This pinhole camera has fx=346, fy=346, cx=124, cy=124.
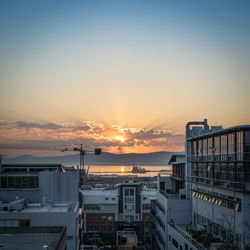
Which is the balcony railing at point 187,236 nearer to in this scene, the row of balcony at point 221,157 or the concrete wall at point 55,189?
the row of balcony at point 221,157

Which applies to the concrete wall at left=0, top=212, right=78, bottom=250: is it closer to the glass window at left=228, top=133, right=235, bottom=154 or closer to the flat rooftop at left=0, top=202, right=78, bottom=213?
the flat rooftop at left=0, top=202, right=78, bottom=213

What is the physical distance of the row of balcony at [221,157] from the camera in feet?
83.2

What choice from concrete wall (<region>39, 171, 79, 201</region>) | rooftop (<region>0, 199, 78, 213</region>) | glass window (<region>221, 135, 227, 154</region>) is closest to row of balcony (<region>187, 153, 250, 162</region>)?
glass window (<region>221, 135, 227, 154</region>)

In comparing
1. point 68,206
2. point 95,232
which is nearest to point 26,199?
point 68,206

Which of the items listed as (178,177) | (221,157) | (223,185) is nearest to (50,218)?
(223,185)

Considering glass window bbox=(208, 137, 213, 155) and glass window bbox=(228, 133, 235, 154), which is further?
glass window bbox=(208, 137, 213, 155)

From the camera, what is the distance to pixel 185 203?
3903 cm

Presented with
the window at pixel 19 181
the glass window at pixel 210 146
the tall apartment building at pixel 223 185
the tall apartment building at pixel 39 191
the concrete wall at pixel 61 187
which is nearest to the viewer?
the tall apartment building at pixel 223 185

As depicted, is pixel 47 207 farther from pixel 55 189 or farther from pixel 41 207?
pixel 55 189

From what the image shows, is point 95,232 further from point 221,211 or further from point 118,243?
point 221,211

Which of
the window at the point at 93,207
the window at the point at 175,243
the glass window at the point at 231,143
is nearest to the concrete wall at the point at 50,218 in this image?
the window at the point at 175,243

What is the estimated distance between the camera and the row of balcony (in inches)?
998

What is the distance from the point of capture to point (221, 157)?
96.7 ft

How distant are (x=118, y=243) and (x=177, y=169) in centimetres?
2419
